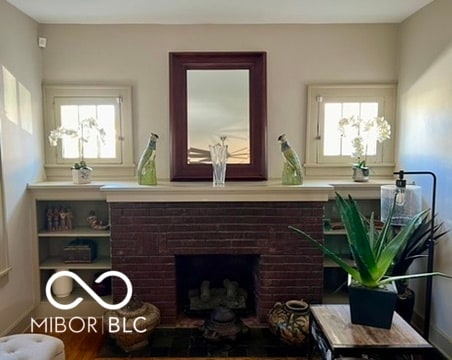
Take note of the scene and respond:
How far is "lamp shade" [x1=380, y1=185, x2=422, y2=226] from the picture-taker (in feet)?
8.34

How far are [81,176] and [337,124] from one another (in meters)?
2.31

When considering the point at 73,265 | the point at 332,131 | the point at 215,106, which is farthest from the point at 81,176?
the point at 332,131

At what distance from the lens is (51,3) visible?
2.89m

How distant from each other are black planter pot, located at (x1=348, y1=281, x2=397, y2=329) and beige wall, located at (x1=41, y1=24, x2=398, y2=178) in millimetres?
1749

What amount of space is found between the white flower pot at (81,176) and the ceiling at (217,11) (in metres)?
1.28

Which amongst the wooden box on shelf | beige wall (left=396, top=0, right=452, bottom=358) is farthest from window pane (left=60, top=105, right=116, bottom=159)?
beige wall (left=396, top=0, right=452, bottom=358)

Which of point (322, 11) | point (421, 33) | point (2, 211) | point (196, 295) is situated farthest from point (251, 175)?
point (2, 211)

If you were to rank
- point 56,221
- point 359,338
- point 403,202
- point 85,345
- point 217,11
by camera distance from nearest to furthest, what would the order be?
point 359,338, point 403,202, point 85,345, point 217,11, point 56,221

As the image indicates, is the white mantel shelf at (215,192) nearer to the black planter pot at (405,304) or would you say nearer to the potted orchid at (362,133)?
the potted orchid at (362,133)

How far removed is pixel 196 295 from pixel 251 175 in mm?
1180

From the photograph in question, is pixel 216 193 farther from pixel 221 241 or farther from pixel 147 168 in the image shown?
pixel 147 168

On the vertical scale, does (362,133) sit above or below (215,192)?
above

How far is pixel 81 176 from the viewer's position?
130 inches

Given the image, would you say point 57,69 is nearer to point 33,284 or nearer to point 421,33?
point 33,284
